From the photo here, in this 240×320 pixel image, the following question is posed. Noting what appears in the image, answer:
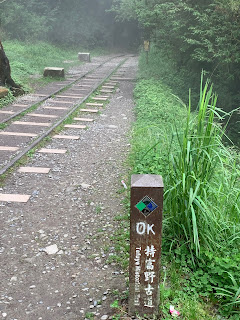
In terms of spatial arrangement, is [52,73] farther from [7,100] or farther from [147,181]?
[147,181]

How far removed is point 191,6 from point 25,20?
20.3 m

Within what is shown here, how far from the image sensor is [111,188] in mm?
5016

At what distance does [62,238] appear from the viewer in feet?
12.4

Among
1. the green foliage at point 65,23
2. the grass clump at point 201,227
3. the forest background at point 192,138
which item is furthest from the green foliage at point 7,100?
the green foliage at point 65,23

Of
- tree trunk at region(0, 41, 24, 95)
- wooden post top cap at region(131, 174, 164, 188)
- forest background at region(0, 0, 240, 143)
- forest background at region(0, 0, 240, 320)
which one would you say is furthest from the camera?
forest background at region(0, 0, 240, 143)

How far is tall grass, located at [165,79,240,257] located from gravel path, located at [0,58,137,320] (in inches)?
30.3

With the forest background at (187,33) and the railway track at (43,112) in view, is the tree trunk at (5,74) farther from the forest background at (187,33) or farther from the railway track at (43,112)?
the forest background at (187,33)

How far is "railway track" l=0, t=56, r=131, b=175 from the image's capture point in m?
6.64

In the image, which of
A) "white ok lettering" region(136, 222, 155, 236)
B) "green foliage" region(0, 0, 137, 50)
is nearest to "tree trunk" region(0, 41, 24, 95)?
"white ok lettering" region(136, 222, 155, 236)

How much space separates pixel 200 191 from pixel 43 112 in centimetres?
695

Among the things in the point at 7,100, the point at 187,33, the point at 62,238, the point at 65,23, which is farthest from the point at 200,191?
the point at 65,23

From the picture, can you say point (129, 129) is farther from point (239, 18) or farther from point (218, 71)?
point (218, 71)

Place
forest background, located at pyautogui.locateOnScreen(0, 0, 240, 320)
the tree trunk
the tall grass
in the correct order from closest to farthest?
1. forest background, located at pyautogui.locateOnScreen(0, 0, 240, 320)
2. the tall grass
3. the tree trunk

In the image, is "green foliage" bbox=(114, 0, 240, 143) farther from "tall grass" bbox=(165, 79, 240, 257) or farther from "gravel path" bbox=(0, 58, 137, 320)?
"tall grass" bbox=(165, 79, 240, 257)
